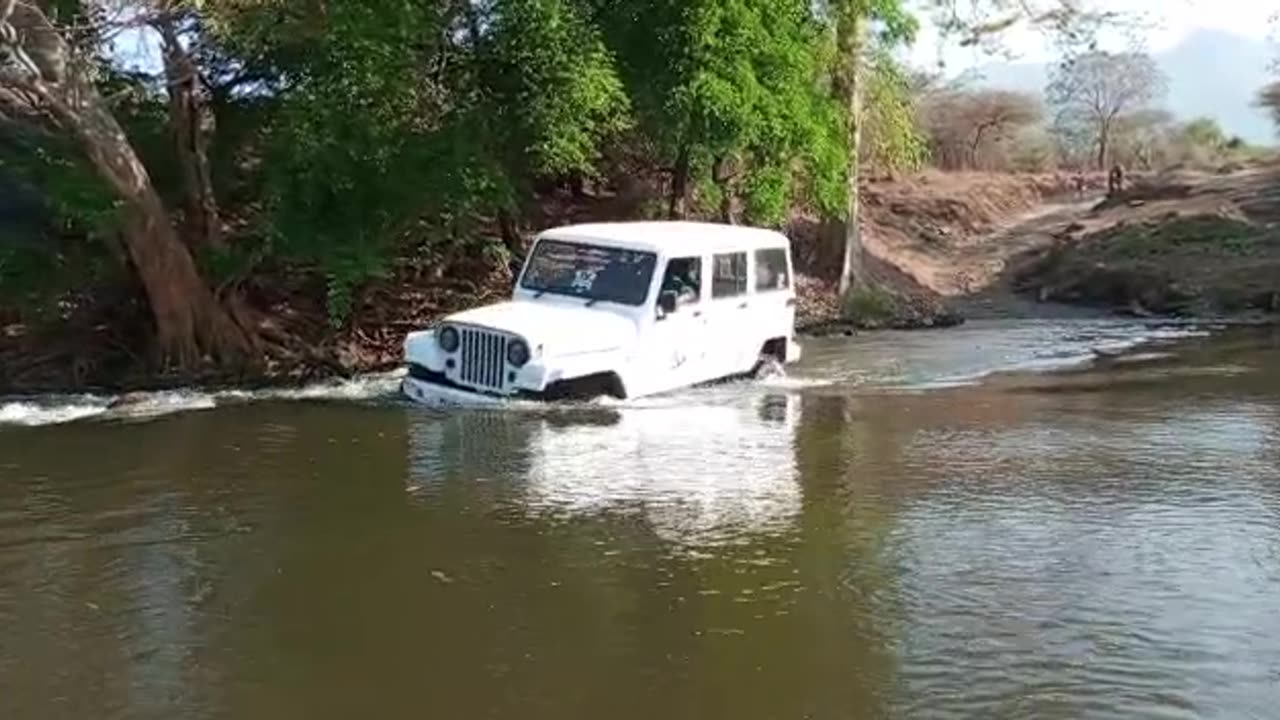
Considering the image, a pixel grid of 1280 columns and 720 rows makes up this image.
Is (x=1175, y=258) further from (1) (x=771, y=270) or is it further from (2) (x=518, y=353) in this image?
(2) (x=518, y=353)

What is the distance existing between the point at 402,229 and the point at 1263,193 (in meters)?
20.7

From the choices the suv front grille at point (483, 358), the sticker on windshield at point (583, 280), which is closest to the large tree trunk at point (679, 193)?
the sticker on windshield at point (583, 280)

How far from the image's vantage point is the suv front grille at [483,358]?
1482 cm

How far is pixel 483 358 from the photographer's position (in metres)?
14.9

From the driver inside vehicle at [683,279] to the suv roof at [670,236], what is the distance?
122 mm

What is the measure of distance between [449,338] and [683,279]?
90.9 inches

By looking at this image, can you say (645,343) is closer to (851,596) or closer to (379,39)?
(379,39)

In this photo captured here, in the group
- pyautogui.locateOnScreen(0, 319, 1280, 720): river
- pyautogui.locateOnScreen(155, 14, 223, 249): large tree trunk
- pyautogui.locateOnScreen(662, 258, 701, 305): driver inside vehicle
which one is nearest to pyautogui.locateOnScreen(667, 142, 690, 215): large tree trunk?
pyautogui.locateOnScreen(155, 14, 223, 249): large tree trunk

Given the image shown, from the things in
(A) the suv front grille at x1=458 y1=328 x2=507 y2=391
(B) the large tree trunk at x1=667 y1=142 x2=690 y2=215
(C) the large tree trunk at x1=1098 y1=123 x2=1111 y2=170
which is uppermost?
(C) the large tree trunk at x1=1098 y1=123 x2=1111 y2=170

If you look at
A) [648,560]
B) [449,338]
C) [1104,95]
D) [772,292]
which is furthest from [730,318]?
[1104,95]

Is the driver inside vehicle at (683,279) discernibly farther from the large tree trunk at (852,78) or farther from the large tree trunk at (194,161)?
the large tree trunk at (852,78)

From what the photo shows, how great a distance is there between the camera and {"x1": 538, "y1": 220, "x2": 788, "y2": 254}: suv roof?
52.2 feet

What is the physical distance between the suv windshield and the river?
43.0 inches

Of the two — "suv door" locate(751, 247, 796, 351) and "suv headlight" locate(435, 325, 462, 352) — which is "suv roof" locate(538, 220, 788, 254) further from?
"suv headlight" locate(435, 325, 462, 352)
